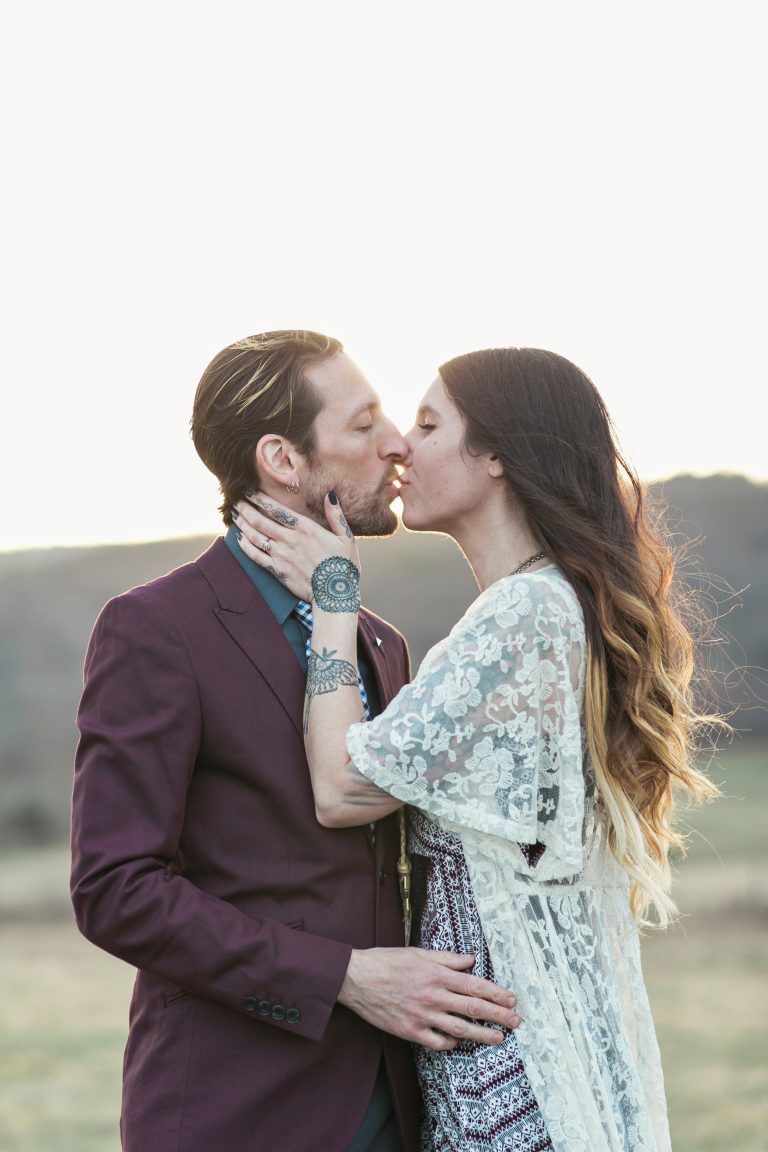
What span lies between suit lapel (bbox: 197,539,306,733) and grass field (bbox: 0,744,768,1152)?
8.59 feet

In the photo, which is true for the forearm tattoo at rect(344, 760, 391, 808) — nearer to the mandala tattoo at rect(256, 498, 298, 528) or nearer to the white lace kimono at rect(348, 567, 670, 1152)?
the white lace kimono at rect(348, 567, 670, 1152)

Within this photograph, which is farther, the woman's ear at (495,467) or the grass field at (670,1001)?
the grass field at (670,1001)

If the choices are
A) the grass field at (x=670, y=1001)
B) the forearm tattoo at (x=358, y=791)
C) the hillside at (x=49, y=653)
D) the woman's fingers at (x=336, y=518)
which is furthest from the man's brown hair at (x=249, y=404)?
the hillside at (x=49, y=653)

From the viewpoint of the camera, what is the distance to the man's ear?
9.86 ft

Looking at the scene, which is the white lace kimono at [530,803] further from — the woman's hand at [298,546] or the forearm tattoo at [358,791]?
the woman's hand at [298,546]

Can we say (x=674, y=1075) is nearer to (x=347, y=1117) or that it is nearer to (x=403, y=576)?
(x=347, y=1117)

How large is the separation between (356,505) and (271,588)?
1.19 feet

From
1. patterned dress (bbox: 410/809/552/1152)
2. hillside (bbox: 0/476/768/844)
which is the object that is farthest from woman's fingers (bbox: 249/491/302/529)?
hillside (bbox: 0/476/768/844)

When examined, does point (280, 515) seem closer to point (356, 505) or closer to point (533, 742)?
point (356, 505)

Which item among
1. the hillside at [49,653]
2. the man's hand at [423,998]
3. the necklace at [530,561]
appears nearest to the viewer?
the man's hand at [423,998]

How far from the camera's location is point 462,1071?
8.55 ft

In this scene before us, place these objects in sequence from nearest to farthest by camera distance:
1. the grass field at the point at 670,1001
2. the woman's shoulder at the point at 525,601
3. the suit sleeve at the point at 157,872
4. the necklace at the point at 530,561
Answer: the suit sleeve at the point at 157,872
the woman's shoulder at the point at 525,601
the necklace at the point at 530,561
the grass field at the point at 670,1001

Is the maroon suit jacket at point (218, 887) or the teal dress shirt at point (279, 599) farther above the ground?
the teal dress shirt at point (279, 599)

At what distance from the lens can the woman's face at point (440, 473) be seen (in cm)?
294
